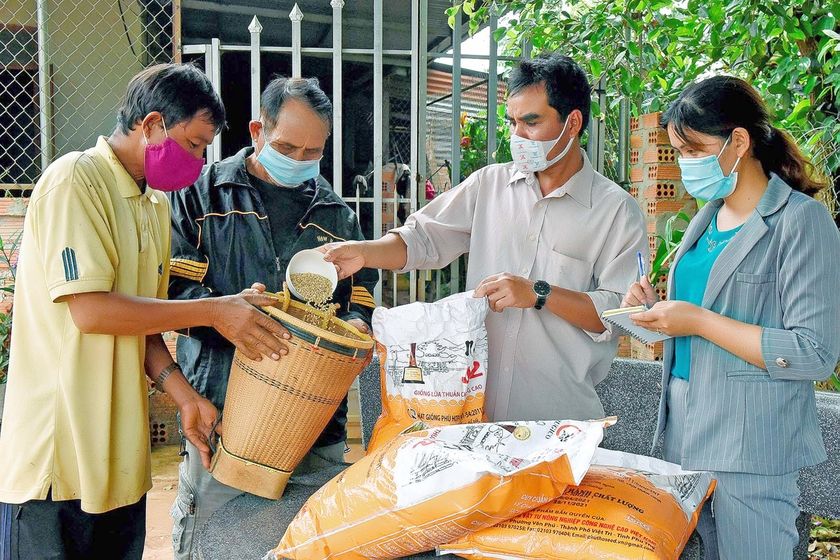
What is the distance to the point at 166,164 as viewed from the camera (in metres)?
1.72

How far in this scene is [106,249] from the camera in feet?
5.25

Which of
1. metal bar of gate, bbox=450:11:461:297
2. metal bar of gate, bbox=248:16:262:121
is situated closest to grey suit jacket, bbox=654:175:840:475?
metal bar of gate, bbox=450:11:461:297

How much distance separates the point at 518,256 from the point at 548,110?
38 centimetres

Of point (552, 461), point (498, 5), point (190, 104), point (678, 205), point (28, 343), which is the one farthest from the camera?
point (678, 205)

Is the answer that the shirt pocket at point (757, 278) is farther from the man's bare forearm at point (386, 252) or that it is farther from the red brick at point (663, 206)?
the red brick at point (663, 206)

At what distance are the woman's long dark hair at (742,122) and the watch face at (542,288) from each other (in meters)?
0.46

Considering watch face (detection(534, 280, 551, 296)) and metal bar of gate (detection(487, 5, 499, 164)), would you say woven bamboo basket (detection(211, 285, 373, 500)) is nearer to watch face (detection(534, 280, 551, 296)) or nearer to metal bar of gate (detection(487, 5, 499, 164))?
watch face (detection(534, 280, 551, 296))

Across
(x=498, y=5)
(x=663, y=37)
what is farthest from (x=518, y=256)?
(x=498, y=5)

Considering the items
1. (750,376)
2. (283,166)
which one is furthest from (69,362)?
(750,376)

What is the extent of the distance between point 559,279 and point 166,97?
103cm

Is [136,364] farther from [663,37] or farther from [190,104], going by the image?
[663,37]

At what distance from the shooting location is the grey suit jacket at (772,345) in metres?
1.55

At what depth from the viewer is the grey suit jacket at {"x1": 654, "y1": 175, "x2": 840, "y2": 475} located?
1547 millimetres

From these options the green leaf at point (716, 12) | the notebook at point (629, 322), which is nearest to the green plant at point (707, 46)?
the green leaf at point (716, 12)
